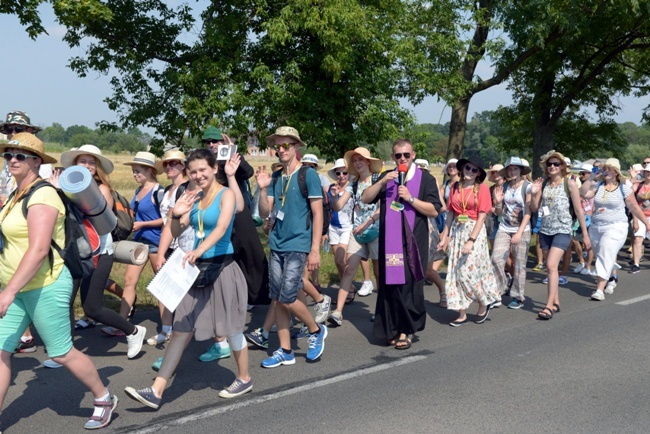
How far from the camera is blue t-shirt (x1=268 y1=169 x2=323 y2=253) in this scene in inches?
235

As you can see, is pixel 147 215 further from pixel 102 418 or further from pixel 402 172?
pixel 102 418

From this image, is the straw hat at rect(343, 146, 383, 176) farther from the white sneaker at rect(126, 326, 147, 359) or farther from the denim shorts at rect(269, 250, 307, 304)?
the white sneaker at rect(126, 326, 147, 359)

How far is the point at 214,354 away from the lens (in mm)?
6207

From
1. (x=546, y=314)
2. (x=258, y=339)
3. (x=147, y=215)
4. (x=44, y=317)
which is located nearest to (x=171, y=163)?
(x=147, y=215)

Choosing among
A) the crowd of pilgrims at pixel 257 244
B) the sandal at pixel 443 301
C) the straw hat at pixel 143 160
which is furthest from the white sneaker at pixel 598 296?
the straw hat at pixel 143 160

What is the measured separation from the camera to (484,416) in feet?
15.9

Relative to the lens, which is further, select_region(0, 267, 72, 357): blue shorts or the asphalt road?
the asphalt road

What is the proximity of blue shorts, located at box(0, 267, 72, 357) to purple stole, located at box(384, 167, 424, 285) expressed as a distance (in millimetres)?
3166

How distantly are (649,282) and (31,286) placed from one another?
9420 mm

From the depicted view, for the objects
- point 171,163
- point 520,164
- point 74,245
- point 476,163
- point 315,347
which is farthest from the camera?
point 520,164

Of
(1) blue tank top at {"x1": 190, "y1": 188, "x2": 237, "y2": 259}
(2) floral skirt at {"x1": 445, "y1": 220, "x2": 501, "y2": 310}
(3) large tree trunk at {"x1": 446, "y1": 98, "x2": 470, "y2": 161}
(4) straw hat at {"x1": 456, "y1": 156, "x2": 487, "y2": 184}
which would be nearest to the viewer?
(1) blue tank top at {"x1": 190, "y1": 188, "x2": 237, "y2": 259}

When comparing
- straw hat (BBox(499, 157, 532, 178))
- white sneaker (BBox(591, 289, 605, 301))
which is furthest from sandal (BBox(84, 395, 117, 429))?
white sneaker (BBox(591, 289, 605, 301))

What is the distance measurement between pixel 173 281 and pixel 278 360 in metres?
1.67

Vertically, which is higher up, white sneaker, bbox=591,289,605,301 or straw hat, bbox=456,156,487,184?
straw hat, bbox=456,156,487,184
